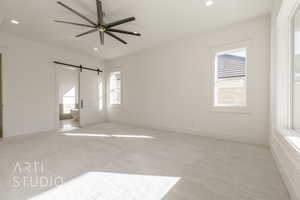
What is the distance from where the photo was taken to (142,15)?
9.20 feet

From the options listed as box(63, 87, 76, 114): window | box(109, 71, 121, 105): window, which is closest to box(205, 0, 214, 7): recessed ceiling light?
box(109, 71, 121, 105): window

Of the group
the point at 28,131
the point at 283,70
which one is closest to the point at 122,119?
the point at 28,131

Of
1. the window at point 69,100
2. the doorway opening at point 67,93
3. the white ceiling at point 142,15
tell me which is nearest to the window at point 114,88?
the white ceiling at point 142,15

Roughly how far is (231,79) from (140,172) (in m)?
3.02

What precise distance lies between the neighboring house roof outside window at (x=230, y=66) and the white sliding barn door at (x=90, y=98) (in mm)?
4769

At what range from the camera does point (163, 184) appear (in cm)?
158

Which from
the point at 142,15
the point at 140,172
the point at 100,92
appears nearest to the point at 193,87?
the point at 142,15

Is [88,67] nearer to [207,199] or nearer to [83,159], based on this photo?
[83,159]

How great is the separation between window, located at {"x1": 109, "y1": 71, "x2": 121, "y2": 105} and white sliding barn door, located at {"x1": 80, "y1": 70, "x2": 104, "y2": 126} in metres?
0.52

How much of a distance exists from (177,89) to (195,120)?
1.06 m

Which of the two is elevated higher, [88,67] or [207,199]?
[88,67]

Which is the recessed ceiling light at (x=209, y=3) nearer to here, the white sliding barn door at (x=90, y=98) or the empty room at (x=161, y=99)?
the empty room at (x=161, y=99)

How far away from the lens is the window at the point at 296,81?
1721 mm

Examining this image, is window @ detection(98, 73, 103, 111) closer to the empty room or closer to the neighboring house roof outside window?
the empty room
